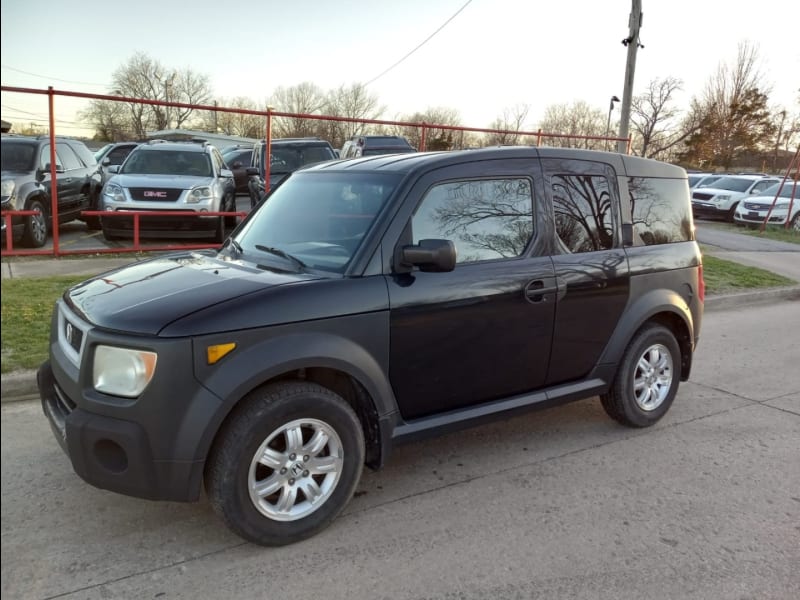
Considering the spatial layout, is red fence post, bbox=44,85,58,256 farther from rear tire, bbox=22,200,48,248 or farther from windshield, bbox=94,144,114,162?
windshield, bbox=94,144,114,162

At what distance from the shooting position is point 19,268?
8.34 m

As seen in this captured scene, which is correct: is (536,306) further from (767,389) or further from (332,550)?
(767,389)

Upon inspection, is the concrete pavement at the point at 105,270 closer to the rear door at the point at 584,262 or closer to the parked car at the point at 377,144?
the rear door at the point at 584,262

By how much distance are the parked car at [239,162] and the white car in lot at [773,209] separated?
51.7 ft

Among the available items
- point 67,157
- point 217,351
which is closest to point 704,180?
point 67,157

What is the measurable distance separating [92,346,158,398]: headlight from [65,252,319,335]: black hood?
103 mm

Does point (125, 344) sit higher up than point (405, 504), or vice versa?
point (125, 344)

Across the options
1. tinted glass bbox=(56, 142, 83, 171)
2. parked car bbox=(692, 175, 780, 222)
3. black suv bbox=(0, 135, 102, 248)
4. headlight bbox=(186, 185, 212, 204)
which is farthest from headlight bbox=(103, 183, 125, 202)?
parked car bbox=(692, 175, 780, 222)

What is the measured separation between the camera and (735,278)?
11016 millimetres

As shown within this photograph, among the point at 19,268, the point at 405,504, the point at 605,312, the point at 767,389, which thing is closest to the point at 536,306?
the point at 605,312

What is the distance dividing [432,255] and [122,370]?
1.51 metres

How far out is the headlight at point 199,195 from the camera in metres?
10.7

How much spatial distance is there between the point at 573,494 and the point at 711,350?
4.17 metres

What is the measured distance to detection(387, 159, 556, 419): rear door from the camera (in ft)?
11.1
